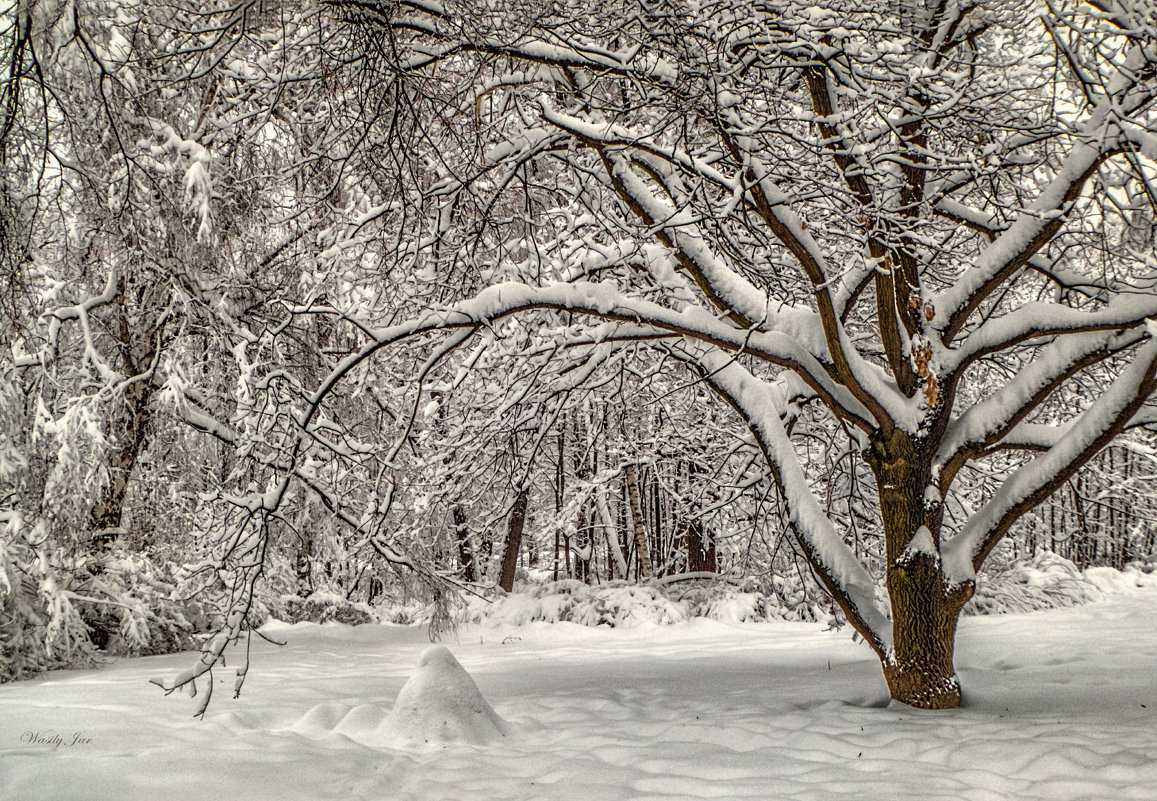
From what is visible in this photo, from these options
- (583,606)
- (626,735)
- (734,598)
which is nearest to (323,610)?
(583,606)

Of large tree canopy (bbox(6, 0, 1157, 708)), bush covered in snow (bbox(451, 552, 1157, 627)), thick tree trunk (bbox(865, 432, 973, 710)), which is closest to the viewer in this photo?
large tree canopy (bbox(6, 0, 1157, 708))

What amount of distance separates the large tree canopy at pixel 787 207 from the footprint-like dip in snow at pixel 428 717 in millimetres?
956

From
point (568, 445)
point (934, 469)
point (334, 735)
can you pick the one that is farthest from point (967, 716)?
point (568, 445)

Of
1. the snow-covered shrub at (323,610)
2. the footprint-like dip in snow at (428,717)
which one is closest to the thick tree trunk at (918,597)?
the footprint-like dip in snow at (428,717)

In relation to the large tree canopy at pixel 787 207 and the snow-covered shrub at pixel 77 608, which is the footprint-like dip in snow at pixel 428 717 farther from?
the snow-covered shrub at pixel 77 608

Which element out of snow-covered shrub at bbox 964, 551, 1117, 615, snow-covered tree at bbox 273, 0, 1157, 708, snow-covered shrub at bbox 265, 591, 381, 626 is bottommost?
snow-covered shrub at bbox 265, 591, 381, 626

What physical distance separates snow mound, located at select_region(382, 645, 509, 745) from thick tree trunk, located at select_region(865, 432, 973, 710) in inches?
102

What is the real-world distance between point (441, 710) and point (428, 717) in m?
0.08

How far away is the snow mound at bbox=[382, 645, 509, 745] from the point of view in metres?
4.25

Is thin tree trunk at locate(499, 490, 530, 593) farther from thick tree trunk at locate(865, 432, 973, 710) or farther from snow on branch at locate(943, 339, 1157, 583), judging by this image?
snow on branch at locate(943, 339, 1157, 583)

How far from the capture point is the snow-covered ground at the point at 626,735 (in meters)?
3.31

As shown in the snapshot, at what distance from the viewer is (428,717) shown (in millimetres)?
4324
